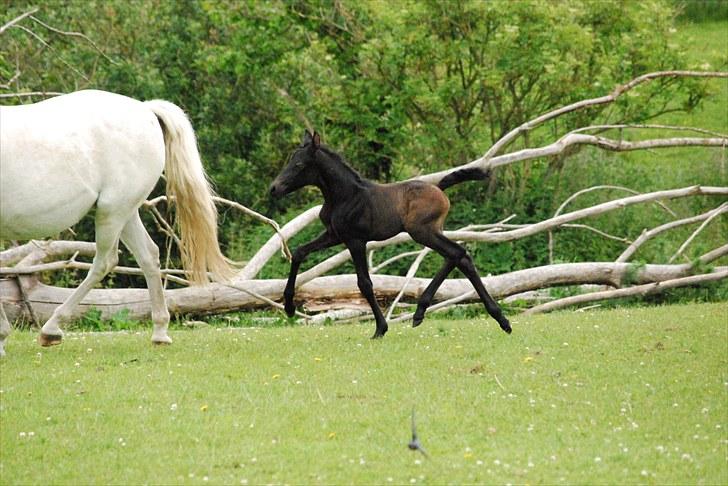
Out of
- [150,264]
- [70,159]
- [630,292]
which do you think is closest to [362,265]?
[150,264]

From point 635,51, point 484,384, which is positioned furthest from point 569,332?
point 635,51

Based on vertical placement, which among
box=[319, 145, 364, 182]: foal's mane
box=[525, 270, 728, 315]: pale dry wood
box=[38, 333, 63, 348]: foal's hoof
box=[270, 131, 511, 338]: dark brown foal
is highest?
box=[319, 145, 364, 182]: foal's mane

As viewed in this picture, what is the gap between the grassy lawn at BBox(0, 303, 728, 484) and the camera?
20.2ft

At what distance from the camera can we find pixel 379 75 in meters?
18.7

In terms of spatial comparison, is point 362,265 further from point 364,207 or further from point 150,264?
point 150,264

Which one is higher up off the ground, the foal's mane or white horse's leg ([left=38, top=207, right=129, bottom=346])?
the foal's mane

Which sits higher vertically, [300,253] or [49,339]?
[300,253]

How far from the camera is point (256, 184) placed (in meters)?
20.5

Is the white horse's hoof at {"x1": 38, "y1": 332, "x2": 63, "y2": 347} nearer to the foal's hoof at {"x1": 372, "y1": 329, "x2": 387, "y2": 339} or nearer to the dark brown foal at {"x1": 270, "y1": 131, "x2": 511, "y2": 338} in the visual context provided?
the dark brown foal at {"x1": 270, "y1": 131, "x2": 511, "y2": 338}

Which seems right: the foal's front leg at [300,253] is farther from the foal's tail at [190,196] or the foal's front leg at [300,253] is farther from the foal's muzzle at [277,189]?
the foal's tail at [190,196]

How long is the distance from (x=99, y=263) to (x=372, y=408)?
10.4 feet

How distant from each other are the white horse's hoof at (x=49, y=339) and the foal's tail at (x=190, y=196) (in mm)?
1261

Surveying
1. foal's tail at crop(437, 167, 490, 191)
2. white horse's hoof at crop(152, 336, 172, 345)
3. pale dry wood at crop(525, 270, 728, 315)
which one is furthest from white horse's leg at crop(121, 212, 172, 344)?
pale dry wood at crop(525, 270, 728, 315)

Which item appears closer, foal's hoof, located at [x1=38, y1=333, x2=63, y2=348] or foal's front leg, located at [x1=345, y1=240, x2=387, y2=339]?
foal's hoof, located at [x1=38, y1=333, x2=63, y2=348]
